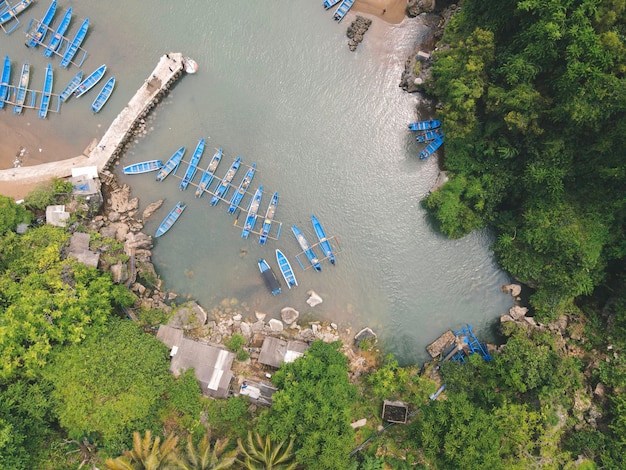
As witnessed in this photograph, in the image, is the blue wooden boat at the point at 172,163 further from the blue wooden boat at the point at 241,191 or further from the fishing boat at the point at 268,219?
the fishing boat at the point at 268,219

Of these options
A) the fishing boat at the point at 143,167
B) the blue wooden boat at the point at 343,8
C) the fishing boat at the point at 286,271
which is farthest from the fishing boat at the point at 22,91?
the blue wooden boat at the point at 343,8

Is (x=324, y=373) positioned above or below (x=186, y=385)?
above

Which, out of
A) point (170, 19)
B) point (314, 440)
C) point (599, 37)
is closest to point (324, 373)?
point (314, 440)

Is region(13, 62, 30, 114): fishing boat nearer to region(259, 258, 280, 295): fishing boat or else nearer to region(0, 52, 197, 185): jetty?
region(0, 52, 197, 185): jetty

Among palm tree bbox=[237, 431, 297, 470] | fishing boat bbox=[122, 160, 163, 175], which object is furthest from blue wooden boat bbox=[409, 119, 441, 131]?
palm tree bbox=[237, 431, 297, 470]

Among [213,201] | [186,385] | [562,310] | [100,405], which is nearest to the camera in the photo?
[100,405]

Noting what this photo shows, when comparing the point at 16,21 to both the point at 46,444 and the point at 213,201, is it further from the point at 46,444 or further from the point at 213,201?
the point at 46,444

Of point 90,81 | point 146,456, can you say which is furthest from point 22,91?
point 146,456
